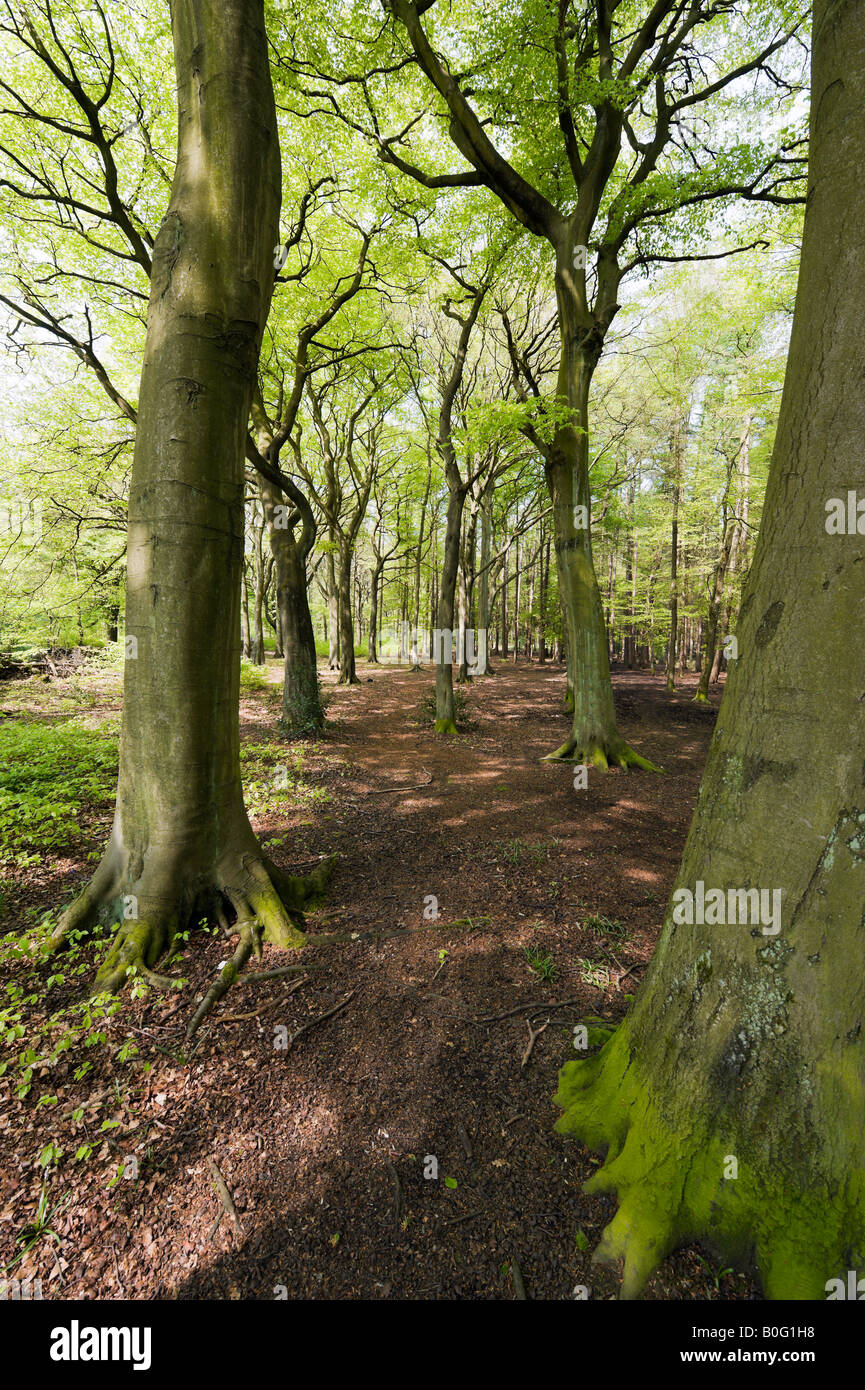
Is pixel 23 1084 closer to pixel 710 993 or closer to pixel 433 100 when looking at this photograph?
pixel 710 993

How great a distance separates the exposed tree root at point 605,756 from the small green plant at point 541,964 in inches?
204

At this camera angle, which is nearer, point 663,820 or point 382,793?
point 663,820

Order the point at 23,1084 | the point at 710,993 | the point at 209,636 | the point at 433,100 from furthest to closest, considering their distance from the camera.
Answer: the point at 433,100
the point at 209,636
the point at 23,1084
the point at 710,993

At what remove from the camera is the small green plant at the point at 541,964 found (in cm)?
318

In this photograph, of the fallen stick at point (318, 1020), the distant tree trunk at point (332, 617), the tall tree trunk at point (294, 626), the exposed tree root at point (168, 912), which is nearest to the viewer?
the fallen stick at point (318, 1020)

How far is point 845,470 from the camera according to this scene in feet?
5.15

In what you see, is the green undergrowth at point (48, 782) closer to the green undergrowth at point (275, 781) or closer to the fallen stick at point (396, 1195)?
the green undergrowth at point (275, 781)

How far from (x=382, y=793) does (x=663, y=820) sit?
3657mm

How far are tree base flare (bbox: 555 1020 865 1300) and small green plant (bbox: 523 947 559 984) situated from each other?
3.56ft

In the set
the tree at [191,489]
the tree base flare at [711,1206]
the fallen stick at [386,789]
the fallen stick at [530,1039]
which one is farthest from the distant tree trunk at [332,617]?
the tree base flare at [711,1206]

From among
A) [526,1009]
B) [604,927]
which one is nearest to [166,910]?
[526,1009]

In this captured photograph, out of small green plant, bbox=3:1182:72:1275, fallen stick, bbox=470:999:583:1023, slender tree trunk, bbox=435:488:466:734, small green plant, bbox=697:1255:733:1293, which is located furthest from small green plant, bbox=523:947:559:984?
slender tree trunk, bbox=435:488:466:734

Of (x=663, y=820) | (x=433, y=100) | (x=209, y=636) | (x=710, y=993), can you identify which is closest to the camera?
(x=710, y=993)
